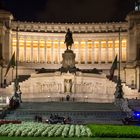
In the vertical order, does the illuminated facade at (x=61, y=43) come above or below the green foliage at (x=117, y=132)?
above

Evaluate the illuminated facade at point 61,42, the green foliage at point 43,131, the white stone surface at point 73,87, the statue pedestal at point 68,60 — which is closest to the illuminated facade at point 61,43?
the illuminated facade at point 61,42

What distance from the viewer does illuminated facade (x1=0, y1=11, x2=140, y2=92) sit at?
429 feet

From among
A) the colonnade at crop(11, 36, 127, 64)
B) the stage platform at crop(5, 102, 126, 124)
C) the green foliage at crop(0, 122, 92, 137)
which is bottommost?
the stage platform at crop(5, 102, 126, 124)

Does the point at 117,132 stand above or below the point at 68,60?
below

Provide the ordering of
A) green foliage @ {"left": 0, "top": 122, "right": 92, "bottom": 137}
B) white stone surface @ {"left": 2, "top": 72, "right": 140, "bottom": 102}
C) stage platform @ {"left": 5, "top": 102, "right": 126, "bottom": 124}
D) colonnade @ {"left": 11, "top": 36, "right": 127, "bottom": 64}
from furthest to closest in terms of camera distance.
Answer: colonnade @ {"left": 11, "top": 36, "right": 127, "bottom": 64}
white stone surface @ {"left": 2, "top": 72, "right": 140, "bottom": 102}
stage platform @ {"left": 5, "top": 102, "right": 126, "bottom": 124}
green foliage @ {"left": 0, "top": 122, "right": 92, "bottom": 137}

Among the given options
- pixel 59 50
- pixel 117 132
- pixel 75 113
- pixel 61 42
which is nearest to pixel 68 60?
pixel 59 50

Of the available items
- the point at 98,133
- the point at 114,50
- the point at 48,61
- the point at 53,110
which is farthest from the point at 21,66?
the point at 98,133

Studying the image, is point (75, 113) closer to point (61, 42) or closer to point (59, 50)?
point (59, 50)

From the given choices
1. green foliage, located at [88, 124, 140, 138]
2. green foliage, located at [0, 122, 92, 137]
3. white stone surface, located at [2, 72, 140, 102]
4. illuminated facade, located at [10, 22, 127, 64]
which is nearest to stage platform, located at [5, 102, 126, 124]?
green foliage, located at [0, 122, 92, 137]

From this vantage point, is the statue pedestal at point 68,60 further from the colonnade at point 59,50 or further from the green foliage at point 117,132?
the green foliage at point 117,132

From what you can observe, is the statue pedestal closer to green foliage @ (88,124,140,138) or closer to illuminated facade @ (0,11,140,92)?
illuminated facade @ (0,11,140,92)

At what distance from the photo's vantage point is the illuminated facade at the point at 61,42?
131m

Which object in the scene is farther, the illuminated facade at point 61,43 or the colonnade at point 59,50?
the colonnade at point 59,50

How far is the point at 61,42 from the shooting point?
135000 mm
